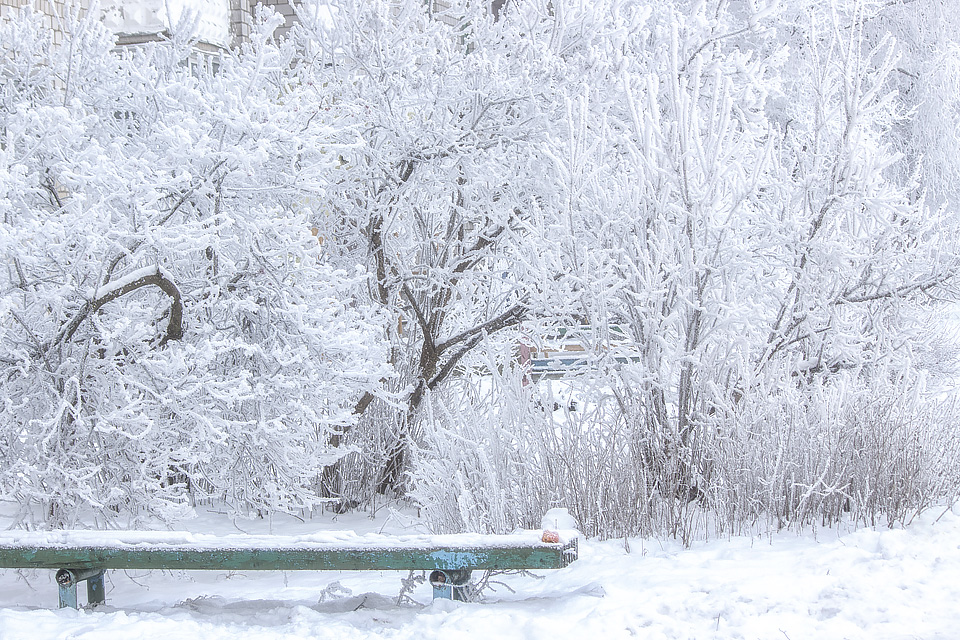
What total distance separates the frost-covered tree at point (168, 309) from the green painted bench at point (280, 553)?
1659 millimetres

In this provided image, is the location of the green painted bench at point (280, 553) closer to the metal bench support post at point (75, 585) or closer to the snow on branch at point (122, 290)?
the metal bench support post at point (75, 585)

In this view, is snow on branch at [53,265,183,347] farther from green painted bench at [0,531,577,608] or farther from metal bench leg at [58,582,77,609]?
metal bench leg at [58,582,77,609]

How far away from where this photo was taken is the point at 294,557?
4.18 metres

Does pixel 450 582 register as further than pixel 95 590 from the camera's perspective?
No

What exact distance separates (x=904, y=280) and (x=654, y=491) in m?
2.90

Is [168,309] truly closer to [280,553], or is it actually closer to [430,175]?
[430,175]

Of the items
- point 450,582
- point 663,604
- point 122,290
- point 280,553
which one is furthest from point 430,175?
point 663,604

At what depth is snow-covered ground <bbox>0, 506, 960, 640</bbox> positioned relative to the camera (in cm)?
369

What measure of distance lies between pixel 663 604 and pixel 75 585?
259 centimetres

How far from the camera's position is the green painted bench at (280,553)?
3.99 meters

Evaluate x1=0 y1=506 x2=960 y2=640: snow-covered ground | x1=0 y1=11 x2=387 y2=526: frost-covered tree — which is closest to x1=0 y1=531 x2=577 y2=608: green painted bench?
x1=0 y1=506 x2=960 y2=640: snow-covered ground

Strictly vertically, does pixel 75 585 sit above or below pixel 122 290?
below

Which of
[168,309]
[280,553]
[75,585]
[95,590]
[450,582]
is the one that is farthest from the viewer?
[168,309]

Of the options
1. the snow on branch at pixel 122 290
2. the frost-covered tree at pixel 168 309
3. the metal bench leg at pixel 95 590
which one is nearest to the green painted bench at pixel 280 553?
the metal bench leg at pixel 95 590
